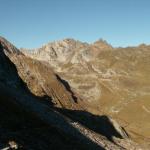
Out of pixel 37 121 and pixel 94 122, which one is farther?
pixel 94 122

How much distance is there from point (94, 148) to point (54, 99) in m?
69.0

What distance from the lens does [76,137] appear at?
186ft

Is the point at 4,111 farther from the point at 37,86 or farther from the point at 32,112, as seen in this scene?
the point at 37,86

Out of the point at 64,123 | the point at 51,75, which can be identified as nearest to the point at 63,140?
the point at 64,123

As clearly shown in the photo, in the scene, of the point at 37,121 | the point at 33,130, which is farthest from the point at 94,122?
the point at 33,130

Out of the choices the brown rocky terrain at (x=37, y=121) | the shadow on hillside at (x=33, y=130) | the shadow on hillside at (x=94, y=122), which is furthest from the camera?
the shadow on hillside at (x=94, y=122)

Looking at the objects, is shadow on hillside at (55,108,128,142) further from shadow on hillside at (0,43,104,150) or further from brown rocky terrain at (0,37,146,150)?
shadow on hillside at (0,43,104,150)

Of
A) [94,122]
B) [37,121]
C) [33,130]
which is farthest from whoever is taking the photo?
[94,122]

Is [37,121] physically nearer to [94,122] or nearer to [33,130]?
[33,130]

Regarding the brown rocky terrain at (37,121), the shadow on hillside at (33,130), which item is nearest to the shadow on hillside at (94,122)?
the brown rocky terrain at (37,121)

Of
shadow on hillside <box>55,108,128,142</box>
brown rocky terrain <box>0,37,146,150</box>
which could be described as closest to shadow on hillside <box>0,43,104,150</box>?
brown rocky terrain <box>0,37,146,150</box>

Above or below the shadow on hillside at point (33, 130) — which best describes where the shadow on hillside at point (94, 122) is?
above

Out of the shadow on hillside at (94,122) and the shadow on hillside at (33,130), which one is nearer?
the shadow on hillside at (33,130)

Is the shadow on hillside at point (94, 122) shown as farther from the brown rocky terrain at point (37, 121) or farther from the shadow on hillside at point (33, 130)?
the shadow on hillside at point (33, 130)
